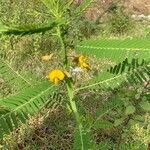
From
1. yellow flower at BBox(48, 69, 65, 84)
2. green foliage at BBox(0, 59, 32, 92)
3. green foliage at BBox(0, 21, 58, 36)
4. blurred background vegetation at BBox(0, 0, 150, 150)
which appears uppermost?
green foliage at BBox(0, 21, 58, 36)

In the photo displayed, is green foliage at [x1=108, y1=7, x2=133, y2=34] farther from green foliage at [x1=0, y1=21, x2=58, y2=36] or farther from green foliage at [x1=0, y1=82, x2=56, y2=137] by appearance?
green foliage at [x1=0, y1=21, x2=58, y2=36]

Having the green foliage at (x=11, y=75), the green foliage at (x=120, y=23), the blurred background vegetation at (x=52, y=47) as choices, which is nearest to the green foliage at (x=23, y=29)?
the blurred background vegetation at (x=52, y=47)

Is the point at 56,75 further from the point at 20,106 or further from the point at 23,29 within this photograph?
the point at 23,29

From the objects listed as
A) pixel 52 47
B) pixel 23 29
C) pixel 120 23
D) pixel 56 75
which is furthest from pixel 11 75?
pixel 120 23

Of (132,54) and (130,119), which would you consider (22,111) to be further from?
(130,119)

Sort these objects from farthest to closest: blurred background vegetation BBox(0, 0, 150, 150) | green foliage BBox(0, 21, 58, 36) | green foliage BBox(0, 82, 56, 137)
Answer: blurred background vegetation BBox(0, 0, 150, 150) < green foliage BBox(0, 82, 56, 137) < green foliage BBox(0, 21, 58, 36)

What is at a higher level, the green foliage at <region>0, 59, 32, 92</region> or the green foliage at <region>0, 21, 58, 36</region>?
the green foliage at <region>0, 21, 58, 36</region>

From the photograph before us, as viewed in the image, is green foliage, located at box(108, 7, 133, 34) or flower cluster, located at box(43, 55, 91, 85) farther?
green foliage, located at box(108, 7, 133, 34)

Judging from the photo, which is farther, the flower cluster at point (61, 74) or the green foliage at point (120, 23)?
the green foliage at point (120, 23)

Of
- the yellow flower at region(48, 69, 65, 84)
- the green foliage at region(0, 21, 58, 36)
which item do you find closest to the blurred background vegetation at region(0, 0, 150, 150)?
the yellow flower at region(48, 69, 65, 84)

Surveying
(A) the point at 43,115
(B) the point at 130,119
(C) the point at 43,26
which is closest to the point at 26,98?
(C) the point at 43,26

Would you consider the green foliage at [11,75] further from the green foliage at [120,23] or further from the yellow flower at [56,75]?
the green foliage at [120,23]
